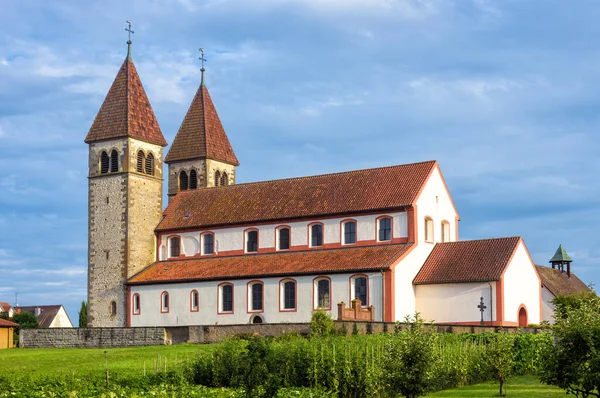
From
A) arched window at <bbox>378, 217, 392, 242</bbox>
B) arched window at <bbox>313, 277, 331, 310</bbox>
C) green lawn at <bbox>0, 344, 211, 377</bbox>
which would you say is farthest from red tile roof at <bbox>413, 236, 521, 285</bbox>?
green lawn at <bbox>0, 344, 211, 377</bbox>

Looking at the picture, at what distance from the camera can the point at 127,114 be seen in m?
69.4

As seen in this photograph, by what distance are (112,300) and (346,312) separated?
2195cm

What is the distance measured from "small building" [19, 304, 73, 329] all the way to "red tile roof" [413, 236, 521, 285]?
77.9 metres

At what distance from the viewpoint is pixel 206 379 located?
1294 inches

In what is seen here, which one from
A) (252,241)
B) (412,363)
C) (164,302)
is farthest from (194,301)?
(412,363)

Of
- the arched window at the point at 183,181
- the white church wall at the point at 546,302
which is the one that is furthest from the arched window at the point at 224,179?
the white church wall at the point at 546,302

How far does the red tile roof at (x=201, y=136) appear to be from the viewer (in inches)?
3044

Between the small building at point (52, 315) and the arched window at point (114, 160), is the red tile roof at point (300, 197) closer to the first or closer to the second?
the arched window at point (114, 160)

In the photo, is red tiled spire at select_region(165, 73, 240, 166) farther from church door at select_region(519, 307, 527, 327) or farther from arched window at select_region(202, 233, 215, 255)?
church door at select_region(519, 307, 527, 327)

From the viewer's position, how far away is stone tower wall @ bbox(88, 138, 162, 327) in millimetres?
67062

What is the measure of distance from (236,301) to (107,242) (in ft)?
42.7

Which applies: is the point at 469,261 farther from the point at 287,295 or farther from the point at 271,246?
the point at 271,246

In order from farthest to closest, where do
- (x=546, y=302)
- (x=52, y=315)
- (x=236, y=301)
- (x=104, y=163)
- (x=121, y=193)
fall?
(x=52, y=315), (x=546, y=302), (x=104, y=163), (x=121, y=193), (x=236, y=301)

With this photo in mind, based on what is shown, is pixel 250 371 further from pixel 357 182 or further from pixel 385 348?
pixel 357 182
